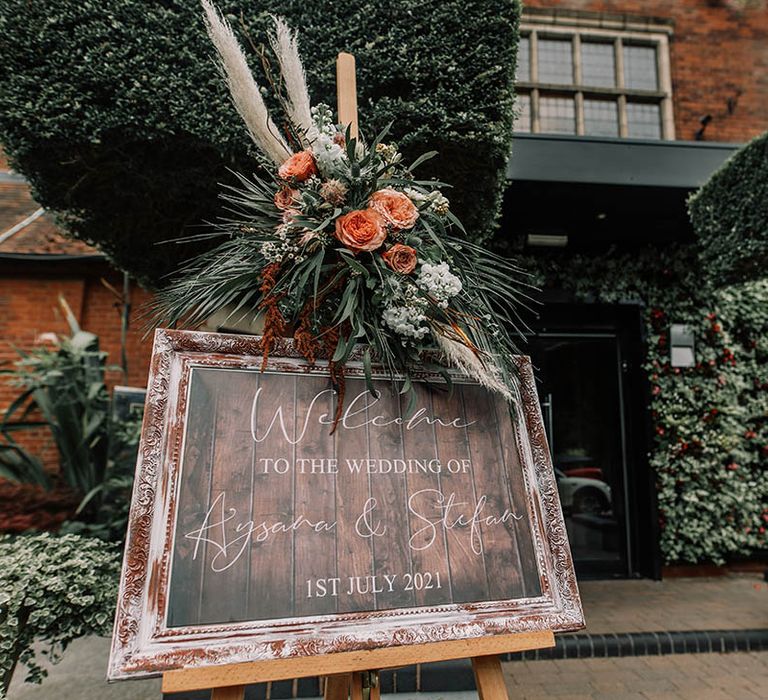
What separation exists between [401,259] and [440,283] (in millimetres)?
140

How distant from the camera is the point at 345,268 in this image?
160cm

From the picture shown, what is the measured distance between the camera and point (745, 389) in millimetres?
5223

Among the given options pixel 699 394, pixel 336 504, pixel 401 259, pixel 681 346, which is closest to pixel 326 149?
pixel 401 259

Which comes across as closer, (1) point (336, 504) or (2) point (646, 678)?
(1) point (336, 504)

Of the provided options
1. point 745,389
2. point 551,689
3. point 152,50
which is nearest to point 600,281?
point 745,389

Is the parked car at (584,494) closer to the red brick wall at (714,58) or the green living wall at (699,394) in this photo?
the green living wall at (699,394)

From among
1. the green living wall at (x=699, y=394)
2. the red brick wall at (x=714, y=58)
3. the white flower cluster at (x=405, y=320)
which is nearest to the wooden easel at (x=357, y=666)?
the white flower cluster at (x=405, y=320)

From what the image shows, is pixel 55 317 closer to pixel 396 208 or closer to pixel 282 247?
pixel 282 247

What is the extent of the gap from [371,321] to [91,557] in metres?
1.72

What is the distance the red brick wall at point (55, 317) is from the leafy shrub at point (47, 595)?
371cm

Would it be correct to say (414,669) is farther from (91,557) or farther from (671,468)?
(671,468)

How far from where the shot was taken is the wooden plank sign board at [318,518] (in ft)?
4.14

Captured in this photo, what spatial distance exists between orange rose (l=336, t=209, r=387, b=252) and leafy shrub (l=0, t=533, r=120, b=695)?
5.81ft

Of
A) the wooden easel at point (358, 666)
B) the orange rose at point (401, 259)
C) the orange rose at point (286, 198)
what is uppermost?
the orange rose at point (286, 198)
